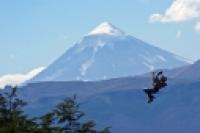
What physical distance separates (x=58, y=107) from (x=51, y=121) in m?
2.22

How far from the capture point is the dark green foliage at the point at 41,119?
17.7 metres

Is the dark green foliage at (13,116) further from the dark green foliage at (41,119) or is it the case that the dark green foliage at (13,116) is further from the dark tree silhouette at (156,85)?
the dark tree silhouette at (156,85)

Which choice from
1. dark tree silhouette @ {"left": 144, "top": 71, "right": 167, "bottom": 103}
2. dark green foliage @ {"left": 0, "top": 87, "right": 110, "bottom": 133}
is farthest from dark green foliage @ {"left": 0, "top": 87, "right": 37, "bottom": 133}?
dark tree silhouette @ {"left": 144, "top": 71, "right": 167, "bottom": 103}

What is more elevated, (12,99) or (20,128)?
(12,99)

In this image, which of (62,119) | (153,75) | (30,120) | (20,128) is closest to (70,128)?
(62,119)

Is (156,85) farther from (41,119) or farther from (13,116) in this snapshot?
(13,116)

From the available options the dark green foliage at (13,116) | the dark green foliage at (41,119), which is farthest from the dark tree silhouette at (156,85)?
the dark green foliage at (13,116)

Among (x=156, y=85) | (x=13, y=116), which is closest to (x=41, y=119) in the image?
(x=13, y=116)

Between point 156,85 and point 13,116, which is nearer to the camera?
point 156,85

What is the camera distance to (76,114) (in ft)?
68.4

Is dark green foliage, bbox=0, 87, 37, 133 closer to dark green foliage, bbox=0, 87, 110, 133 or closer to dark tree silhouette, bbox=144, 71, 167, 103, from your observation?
dark green foliage, bbox=0, 87, 110, 133

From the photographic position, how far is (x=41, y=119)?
738 inches

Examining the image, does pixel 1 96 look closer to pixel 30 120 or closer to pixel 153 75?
pixel 30 120

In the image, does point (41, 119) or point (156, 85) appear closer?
point (156, 85)
